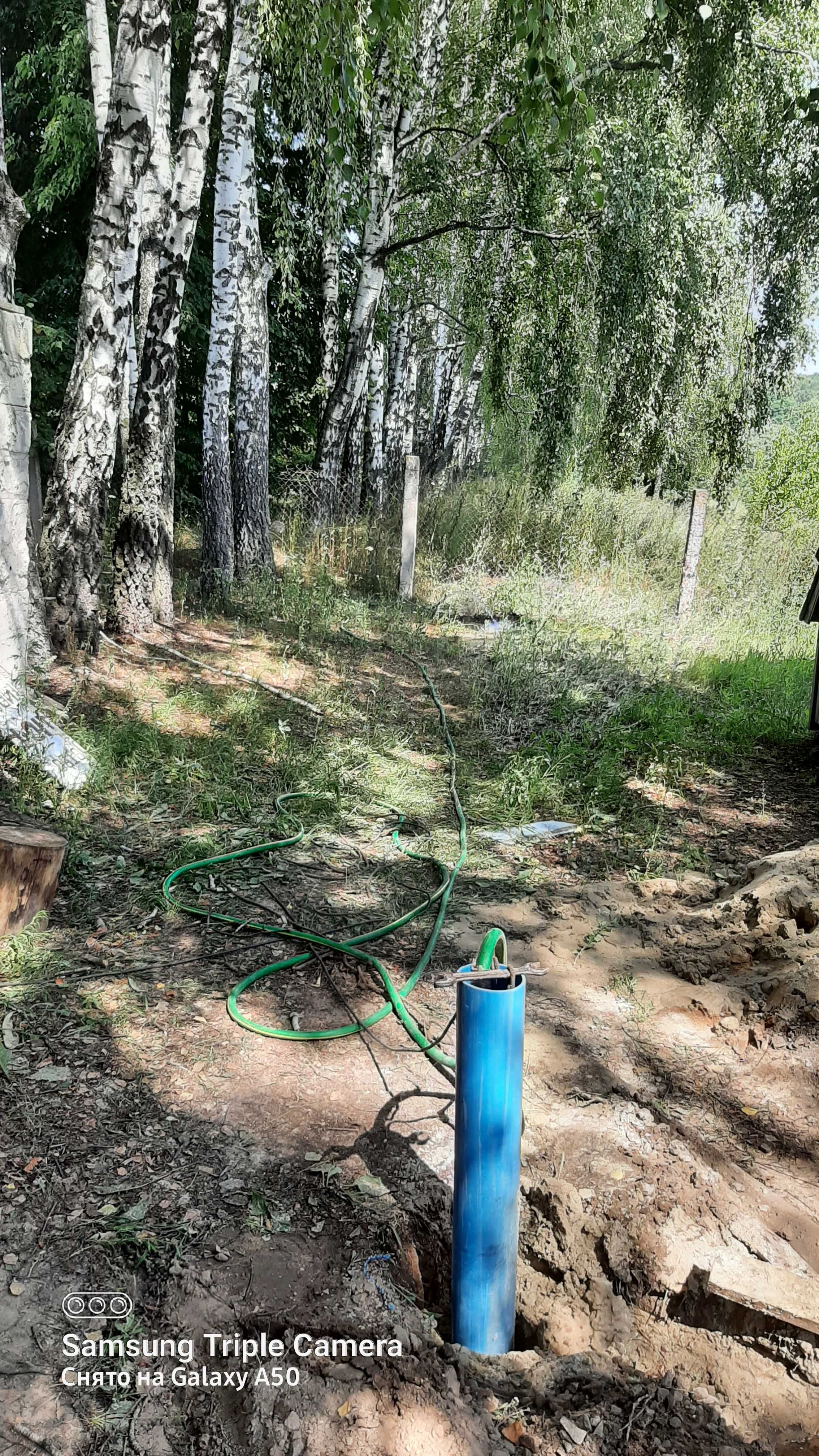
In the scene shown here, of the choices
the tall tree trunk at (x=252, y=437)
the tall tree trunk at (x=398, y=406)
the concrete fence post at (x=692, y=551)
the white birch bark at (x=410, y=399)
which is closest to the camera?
the tall tree trunk at (x=252, y=437)

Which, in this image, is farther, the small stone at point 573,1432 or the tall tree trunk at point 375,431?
the tall tree trunk at point 375,431

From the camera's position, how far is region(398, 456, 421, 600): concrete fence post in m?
10.1

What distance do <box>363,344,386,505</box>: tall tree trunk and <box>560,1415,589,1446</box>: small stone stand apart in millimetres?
10898

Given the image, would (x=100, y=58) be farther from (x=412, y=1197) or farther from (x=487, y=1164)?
(x=487, y=1164)

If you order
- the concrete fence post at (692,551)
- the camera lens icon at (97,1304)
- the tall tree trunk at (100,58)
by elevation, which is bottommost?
the camera lens icon at (97,1304)

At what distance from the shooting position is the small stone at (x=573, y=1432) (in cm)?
180

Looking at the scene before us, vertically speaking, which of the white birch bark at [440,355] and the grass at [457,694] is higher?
the white birch bark at [440,355]

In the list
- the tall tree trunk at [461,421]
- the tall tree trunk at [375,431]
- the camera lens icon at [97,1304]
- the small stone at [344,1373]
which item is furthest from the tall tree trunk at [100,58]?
the small stone at [344,1373]

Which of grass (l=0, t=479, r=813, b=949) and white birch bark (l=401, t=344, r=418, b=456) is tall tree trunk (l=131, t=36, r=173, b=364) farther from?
white birch bark (l=401, t=344, r=418, b=456)

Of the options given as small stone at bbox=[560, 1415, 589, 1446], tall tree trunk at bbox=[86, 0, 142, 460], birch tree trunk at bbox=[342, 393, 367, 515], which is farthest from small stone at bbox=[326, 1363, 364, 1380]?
birch tree trunk at bbox=[342, 393, 367, 515]

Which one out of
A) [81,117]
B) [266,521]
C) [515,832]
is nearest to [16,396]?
[515,832]

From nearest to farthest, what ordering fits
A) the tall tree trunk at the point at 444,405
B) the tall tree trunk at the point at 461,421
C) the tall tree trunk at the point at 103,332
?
the tall tree trunk at the point at 103,332
the tall tree trunk at the point at 461,421
the tall tree trunk at the point at 444,405

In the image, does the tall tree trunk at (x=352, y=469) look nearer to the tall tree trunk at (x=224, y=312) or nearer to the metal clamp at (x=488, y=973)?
the tall tree trunk at (x=224, y=312)

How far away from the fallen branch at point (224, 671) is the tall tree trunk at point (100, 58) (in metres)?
5.95
